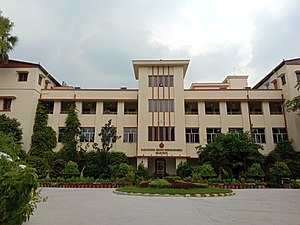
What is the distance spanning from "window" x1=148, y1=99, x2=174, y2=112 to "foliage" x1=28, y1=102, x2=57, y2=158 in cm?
934

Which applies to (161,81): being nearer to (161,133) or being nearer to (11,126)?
(161,133)

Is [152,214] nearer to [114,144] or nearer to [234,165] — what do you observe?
[234,165]

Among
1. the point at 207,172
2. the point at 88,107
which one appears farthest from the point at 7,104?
the point at 207,172

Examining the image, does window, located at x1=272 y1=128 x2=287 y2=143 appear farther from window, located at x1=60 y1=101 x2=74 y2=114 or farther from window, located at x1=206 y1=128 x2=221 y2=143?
window, located at x1=60 y1=101 x2=74 y2=114

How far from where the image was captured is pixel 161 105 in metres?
23.1

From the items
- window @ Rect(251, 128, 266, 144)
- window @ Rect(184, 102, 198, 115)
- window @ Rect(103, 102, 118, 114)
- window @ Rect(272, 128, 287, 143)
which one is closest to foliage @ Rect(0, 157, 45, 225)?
window @ Rect(103, 102, 118, 114)

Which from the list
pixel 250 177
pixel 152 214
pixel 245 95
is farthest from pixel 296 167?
pixel 152 214

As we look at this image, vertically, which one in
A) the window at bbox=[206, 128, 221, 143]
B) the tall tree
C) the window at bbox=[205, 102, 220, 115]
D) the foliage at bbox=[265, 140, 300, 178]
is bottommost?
the foliage at bbox=[265, 140, 300, 178]

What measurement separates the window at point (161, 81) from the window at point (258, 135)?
888cm

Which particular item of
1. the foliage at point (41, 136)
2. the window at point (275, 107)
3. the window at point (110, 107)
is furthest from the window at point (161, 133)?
the window at point (275, 107)

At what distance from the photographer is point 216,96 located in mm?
23922

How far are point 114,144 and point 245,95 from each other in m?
13.3

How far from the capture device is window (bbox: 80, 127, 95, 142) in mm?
23197

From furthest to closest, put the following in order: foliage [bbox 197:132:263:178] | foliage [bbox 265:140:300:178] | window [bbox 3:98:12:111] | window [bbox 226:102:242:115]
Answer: window [bbox 226:102:242:115] → window [bbox 3:98:12:111] → foliage [bbox 265:140:300:178] → foliage [bbox 197:132:263:178]
